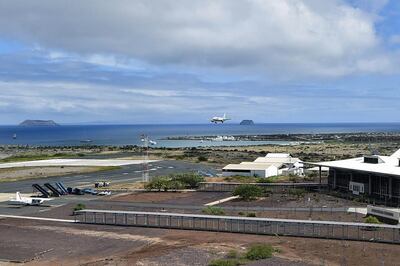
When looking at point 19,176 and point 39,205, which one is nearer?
point 39,205

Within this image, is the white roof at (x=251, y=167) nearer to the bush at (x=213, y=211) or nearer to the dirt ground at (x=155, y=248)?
the bush at (x=213, y=211)

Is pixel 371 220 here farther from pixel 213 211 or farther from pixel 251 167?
pixel 251 167

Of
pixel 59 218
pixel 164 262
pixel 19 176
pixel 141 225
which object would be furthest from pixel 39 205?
pixel 19 176

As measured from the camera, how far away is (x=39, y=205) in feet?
198

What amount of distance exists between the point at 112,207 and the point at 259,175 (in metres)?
31.4

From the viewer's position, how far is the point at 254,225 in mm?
44656

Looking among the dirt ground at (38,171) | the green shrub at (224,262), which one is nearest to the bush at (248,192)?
the green shrub at (224,262)

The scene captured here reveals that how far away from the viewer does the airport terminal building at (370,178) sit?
181 feet

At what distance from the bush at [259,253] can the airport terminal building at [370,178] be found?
24.6 m

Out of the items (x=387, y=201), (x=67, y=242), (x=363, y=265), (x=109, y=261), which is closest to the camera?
(x=363, y=265)

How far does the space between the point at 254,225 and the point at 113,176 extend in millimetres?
54843

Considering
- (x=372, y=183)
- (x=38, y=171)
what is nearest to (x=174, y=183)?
(x=372, y=183)

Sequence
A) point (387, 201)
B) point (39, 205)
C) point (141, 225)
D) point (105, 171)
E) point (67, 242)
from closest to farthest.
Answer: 1. point (67, 242)
2. point (141, 225)
3. point (387, 201)
4. point (39, 205)
5. point (105, 171)

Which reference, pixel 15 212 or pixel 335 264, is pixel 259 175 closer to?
pixel 15 212
